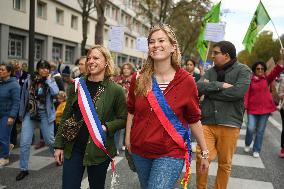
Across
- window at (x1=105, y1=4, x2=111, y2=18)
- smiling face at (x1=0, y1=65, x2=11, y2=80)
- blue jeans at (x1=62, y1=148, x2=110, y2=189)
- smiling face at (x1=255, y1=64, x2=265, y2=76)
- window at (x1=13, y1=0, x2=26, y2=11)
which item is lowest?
blue jeans at (x1=62, y1=148, x2=110, y2=189)

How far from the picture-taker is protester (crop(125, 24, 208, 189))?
3.11 meters

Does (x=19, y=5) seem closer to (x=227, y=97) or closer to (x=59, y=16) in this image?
(x=59, y=16)

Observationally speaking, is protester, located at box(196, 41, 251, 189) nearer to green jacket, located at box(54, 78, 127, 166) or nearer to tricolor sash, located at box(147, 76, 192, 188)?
green jacket, located at box(54, 78, 127, 166)

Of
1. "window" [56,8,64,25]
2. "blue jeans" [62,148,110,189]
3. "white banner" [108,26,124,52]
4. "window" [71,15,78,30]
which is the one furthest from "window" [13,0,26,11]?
"blue jeans" [62,148,110,189]

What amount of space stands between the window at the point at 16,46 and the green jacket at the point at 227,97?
20.2 meters

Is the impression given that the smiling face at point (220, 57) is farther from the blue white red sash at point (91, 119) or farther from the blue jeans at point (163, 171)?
the blue jeans at point (163, 171)

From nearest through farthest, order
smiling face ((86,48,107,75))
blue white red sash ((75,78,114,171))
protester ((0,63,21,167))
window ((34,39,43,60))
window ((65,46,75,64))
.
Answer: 1. blue white red sash ((75,78,114,171))
2. smiling face ((86,48,107,75))
3. protester ((0,63,21,167))
4. window ((34,39,43,60))
5. window ((65,46,75,64))

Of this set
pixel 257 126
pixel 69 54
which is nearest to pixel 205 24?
pixel 257 126

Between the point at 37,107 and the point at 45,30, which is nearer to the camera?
the point at 37,107

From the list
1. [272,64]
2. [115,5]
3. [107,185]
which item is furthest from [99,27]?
[115,5]

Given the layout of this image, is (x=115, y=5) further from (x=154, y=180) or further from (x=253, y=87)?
(x=154, y=180)

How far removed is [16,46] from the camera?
24047mm

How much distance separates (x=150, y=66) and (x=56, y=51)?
27668 mm

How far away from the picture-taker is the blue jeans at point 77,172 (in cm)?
361
